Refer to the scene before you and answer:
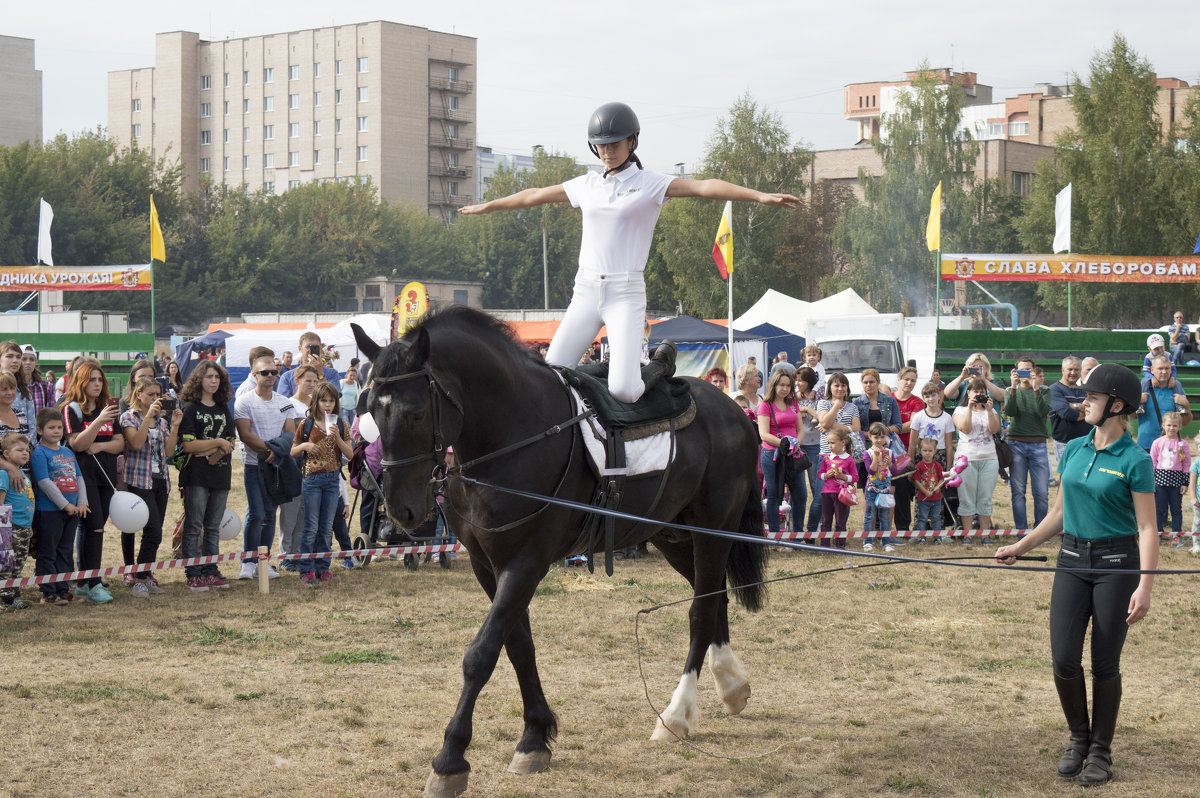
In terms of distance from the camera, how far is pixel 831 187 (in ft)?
230

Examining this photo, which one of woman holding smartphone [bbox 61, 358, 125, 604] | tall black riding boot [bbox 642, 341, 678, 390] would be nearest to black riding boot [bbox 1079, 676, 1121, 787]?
tall black riding boot [bbox 642, 341, 678, 390]

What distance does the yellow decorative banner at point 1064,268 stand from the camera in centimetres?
2623

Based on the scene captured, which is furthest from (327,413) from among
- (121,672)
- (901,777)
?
(901,777)

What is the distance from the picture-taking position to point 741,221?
198 feet

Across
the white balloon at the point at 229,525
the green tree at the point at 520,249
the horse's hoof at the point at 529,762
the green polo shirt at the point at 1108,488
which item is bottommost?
the horse's hoof at the point at 529,762

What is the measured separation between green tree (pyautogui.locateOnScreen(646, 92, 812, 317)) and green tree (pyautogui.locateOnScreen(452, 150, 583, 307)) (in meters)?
21.1

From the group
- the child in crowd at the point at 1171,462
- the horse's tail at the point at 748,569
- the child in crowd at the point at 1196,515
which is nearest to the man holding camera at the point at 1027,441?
the child in crowd at the point at 1171,462

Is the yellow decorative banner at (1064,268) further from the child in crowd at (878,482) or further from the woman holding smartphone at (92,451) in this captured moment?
the woman holding smartphone at (92,451)

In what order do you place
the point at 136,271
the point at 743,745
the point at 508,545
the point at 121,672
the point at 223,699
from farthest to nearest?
the point at 136,271, the point at 121,672, the point at 223,699, the point at 743,745, the point at 508,545

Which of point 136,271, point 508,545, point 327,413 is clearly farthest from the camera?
point 136,271

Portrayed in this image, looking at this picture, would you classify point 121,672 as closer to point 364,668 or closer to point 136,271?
point 364,668

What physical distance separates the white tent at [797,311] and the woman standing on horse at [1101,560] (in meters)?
26.2

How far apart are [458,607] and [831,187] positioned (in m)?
64.2

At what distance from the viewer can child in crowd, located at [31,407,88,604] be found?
9.04 meters
